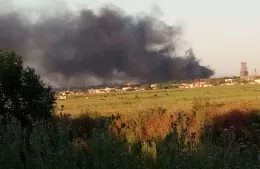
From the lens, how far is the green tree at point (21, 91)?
2794 cm

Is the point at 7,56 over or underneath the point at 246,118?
over

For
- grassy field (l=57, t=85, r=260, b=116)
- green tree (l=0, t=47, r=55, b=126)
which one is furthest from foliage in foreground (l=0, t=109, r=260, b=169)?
green tree (l=0, t=47, r=55, b=126)

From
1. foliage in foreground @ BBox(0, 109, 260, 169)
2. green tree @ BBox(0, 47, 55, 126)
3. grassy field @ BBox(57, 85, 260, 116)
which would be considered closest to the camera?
foliage in foreground @ BBox(0, 109, 260, 169)

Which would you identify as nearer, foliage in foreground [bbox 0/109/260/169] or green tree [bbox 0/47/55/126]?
foliage in foreground [bbox 0/109/260/169]

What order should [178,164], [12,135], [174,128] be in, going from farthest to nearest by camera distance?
[174,128], [12,135], [178,164]

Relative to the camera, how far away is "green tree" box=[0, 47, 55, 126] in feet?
91.7

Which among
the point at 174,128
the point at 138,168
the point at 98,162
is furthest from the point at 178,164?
the point at 174,128

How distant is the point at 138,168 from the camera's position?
7.38m

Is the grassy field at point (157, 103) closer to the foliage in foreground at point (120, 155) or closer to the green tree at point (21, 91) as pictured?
the green tree at point (21, 91)

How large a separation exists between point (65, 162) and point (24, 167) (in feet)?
2.96

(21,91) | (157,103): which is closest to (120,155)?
(21,91)

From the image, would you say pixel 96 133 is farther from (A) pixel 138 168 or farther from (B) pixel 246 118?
(B) pixel 246 118

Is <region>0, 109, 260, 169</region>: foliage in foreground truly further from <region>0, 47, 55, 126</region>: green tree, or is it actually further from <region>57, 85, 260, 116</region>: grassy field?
<region>0, 47, 55, 126</region>: green tree

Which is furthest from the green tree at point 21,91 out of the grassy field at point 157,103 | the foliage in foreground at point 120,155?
the foliage in foreground at point 120,155
